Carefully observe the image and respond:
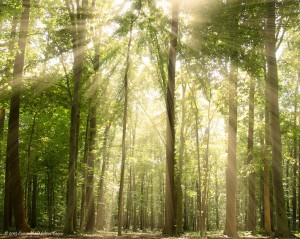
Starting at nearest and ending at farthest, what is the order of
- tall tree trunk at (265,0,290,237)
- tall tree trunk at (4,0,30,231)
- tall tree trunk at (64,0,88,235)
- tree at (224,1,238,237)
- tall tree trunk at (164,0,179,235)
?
1. tall tree trunk at (265,0,290,237)
2. tall tree trunk at (64,0,88,235)
3. tall tree trunk at (4,0,30,231)
4. tree at (224,1,238,237)
5. tall tree trunk at (164,0,179,235)

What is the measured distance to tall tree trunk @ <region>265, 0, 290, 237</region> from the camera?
34.6ft

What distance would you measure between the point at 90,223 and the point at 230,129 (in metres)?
9.97

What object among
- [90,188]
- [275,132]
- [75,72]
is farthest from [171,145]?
[90,188]

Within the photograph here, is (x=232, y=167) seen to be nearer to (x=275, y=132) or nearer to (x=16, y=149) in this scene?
(x=275, y=132)

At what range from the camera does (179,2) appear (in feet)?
46.1

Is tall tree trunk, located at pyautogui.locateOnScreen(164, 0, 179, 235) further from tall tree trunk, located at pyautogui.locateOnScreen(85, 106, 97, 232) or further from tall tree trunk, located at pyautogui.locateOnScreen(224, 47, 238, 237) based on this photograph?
tall tree trunk, located at pyautogui.locateOnScreen(85, 106, 97, 232)

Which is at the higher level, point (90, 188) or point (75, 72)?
point (75, 72)

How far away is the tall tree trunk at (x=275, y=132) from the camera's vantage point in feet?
34.6

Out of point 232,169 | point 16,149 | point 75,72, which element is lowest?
point 232,169

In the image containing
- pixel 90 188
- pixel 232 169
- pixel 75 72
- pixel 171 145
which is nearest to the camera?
pixel 75 72

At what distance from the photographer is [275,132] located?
11117 mm

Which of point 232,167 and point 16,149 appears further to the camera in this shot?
point 232,167

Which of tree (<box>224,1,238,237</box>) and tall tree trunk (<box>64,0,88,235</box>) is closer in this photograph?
tall tree trunk (<box>64,0,88,235</box>)

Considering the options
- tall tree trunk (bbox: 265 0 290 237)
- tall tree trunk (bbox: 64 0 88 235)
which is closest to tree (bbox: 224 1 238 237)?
tall tree trunk (bbox: 265 0 290 237)
